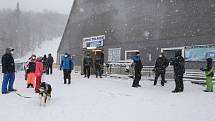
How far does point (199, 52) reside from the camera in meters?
17.4

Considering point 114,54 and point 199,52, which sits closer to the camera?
point 199,52

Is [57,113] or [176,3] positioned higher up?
[176,3]

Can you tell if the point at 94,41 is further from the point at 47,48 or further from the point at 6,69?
the point at 47,48

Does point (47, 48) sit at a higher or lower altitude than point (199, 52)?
higher

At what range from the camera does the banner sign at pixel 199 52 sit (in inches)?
661

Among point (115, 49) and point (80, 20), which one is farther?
point (80, 20)

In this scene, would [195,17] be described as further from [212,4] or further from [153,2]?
[153,2]

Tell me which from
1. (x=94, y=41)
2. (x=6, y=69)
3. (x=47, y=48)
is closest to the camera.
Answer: (x=6, y=69)

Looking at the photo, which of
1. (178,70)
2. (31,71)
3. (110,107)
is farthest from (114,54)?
(110,107)

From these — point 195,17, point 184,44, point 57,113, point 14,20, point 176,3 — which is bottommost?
point 57,113

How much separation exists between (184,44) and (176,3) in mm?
3206

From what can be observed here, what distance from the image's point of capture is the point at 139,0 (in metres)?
22.8

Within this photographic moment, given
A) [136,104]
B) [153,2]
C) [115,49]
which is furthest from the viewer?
[115,49]

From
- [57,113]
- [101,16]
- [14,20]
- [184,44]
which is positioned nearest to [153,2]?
[184,44]
